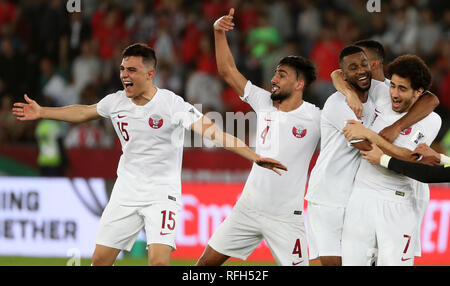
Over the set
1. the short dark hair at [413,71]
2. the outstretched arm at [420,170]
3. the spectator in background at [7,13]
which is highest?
the spectator in background at [7,13]

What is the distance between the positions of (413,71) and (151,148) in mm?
2568

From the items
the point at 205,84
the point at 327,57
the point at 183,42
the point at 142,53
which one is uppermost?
the point at 183,42

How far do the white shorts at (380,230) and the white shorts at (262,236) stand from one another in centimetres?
70

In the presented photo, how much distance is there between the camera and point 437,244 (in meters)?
11.6

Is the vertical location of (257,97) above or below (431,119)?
above

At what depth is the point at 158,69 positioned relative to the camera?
53.1 feet

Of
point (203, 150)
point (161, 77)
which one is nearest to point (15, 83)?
point (161, 77)

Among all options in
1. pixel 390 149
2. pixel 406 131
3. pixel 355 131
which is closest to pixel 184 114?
pixel 355 131

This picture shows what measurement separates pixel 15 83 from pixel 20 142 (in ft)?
5.73

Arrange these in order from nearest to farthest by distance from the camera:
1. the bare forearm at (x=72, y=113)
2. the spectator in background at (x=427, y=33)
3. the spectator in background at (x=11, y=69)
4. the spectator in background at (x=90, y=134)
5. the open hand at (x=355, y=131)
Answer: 1. the open hand at (x=355, y=131)
2. the bare forearm at (x=72, y=113)
3. the spectator in background at (x=90, y=134)
4. the spectator in background at (x=427, y=33)
5. the spectator in background at (x=11, y=69)

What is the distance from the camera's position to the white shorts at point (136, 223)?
7.57m

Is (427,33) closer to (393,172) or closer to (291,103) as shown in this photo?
(291,103)

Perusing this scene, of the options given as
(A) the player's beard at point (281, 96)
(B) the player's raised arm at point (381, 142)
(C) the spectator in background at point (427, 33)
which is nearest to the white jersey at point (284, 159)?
(A) the player's beard at point (281, 96)

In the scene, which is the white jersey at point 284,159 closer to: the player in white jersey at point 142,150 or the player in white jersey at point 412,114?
the player in white jersey at point 412,114
